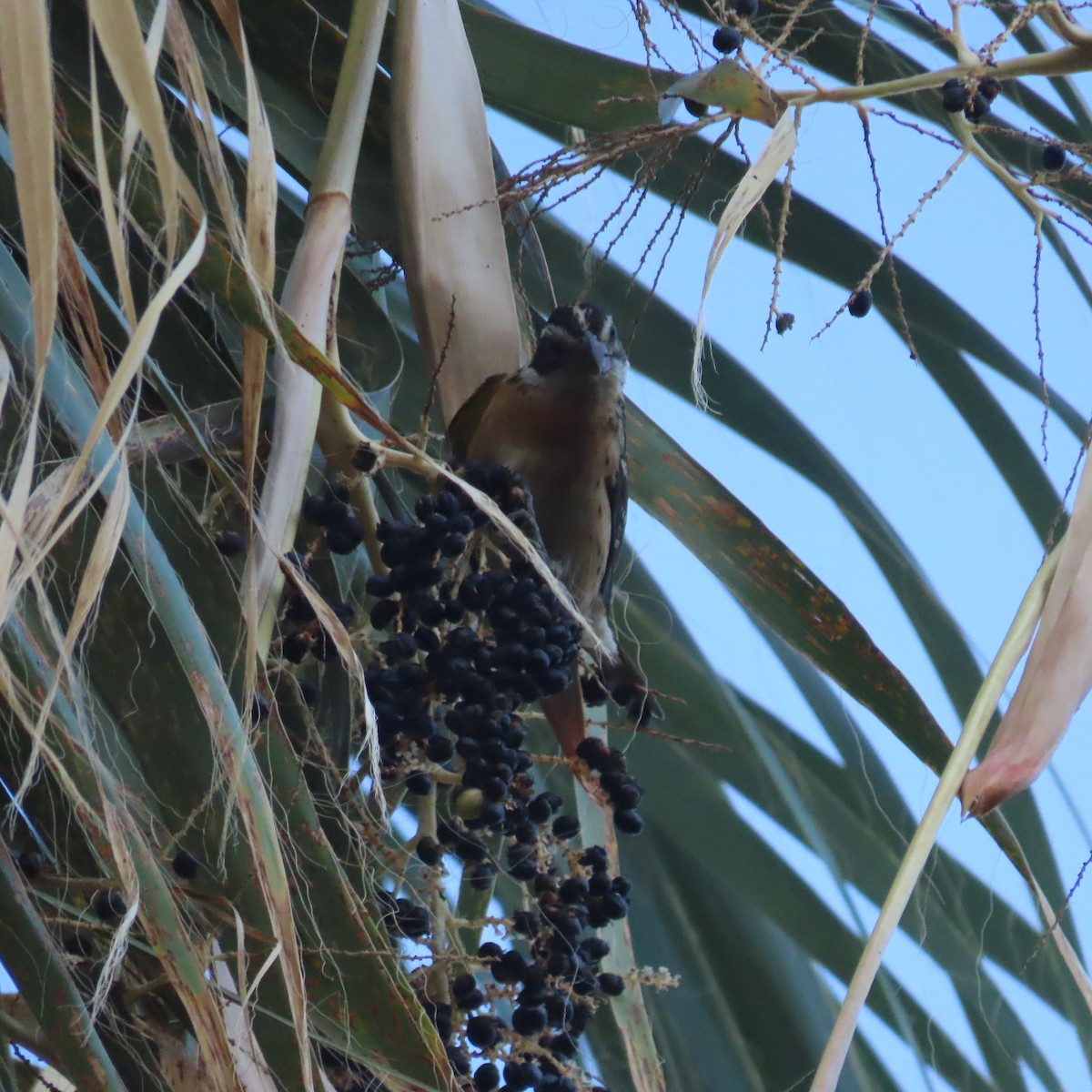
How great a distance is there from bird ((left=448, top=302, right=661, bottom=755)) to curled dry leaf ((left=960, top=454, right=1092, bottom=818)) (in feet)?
1.30

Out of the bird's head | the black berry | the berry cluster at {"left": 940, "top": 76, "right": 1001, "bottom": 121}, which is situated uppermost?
the berry cluster at {"left": 940, "top": 76, "right": 1001, "bottom": 121}

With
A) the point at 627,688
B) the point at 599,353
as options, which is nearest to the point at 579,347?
the point at 599,353

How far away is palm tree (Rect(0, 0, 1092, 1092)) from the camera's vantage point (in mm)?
535

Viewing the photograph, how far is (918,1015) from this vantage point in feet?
4.10

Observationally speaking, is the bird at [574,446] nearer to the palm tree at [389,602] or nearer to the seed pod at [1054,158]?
the palm tree at [389,602]

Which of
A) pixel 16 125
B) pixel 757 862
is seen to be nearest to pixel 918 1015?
pixel 757 862

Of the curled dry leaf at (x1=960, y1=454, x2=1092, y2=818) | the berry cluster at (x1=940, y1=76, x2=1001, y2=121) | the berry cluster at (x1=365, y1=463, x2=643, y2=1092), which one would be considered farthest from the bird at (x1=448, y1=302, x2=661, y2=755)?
the curled dry leaf at (x1=960, y1=454, x2=1092, y2=818)

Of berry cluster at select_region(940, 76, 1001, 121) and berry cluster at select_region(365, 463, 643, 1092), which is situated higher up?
berry cluster at select_region(940, 76, 1001, 121)

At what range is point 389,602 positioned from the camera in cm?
74

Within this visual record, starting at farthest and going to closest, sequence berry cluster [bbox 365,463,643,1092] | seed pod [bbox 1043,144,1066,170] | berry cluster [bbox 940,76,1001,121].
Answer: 1. seed pod [bbox 1043,144,1066,170]
2. berry cluster [bbox 940,76,1001,121]
3. berry cluster [bbox 365,463,643,1092]

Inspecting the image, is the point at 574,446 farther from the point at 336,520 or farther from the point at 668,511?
the point at 336,520

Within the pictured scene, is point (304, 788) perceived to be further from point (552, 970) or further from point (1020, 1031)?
point (1020, 1031)

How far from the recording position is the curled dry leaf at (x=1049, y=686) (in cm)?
46

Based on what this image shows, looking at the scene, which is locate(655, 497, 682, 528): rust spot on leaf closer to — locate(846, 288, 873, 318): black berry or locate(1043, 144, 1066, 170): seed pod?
locate(846, 288, 873, 318): black berry
